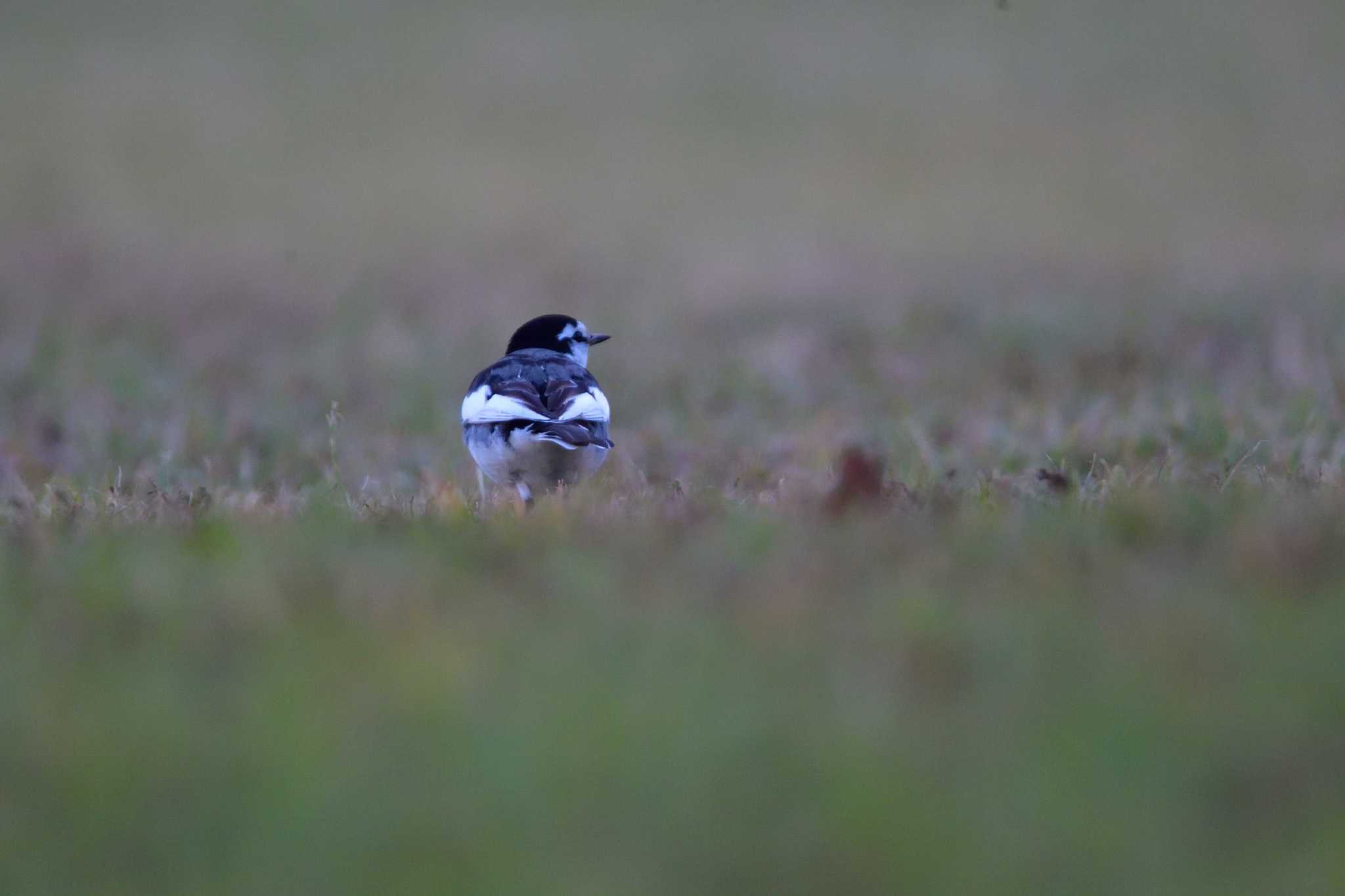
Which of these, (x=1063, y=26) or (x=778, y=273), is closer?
(x=778, y=273)

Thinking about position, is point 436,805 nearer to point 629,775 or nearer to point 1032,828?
point 629,775

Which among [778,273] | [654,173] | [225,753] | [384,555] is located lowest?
[225,753]

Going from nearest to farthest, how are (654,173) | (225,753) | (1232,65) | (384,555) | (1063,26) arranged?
1. (225,753)
2. (384,555)
3. (654,173)
4. (1232,65)
5. (1063,26)

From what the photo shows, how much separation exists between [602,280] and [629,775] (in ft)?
53.7

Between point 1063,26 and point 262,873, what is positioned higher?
point 1063,26

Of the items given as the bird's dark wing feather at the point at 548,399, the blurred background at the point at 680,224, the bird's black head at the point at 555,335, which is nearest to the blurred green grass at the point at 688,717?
the bird's dark wing feather at the point at 548,399

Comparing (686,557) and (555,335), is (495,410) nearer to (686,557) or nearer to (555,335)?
(555,335)

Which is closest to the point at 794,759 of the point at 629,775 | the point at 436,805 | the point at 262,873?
the point at 629,775

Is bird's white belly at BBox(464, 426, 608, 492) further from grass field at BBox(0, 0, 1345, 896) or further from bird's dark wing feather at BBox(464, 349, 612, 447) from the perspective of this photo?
grass field at BBox(0, 0, 1345, 896)

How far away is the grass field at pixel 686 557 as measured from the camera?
10.1ft

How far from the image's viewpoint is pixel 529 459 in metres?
7.27

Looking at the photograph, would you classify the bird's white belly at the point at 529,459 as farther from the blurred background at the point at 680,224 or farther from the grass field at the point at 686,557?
the blurred background at the point at 680,224

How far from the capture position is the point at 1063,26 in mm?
34688

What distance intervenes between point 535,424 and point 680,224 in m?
17.8
